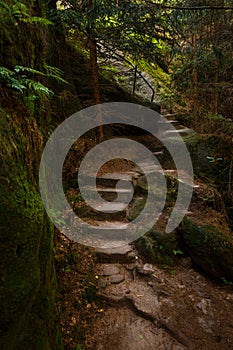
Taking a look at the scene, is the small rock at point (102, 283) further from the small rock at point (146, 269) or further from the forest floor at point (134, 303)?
the small rock at point (146, 269)

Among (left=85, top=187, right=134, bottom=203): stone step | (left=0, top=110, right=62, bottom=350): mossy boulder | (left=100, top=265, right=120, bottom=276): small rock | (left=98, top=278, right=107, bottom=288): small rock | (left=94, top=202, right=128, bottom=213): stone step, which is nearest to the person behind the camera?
(left=0, top=110, right=62, bottom=350): mossy boulder

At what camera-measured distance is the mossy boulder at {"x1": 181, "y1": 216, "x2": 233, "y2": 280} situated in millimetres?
4891

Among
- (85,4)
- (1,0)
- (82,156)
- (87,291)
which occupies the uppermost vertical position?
(85,4)

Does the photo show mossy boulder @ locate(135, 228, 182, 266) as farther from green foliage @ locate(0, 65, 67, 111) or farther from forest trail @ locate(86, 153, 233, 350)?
green foliage @ locate(0, 65, 67, 111)

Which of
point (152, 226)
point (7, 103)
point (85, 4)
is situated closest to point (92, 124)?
point (85, 4)

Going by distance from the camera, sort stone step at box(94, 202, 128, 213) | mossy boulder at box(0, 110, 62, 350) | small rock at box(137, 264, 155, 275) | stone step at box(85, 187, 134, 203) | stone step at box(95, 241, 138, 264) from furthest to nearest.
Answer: stone step at box(85, 187, 134, 203) < stone step at box(94, 202, 128, 213) < stone step at box(95, 241, 138, 264) < small rock at box(137, 264, 155, 275) < mossy boulder at box(0, 110, 62, 350)

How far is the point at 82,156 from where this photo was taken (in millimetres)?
7629

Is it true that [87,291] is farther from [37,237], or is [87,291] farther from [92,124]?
[92,124]

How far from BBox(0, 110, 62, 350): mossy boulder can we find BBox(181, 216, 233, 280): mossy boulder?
11.8 feet

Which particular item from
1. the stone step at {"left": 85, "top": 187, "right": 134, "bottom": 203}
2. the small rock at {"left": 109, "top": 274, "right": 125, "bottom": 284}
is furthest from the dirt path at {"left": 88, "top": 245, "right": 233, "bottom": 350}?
the stone step at {"left": 85, "top": 187, "right": 134, "bottom": 203}

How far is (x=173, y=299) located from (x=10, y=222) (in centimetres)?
363

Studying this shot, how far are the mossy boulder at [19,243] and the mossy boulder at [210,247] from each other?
361cm

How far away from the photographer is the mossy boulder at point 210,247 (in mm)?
4891

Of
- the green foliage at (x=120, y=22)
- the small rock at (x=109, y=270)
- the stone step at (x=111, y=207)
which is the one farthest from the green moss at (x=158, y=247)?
the green foliage at (x=120, y=22)
